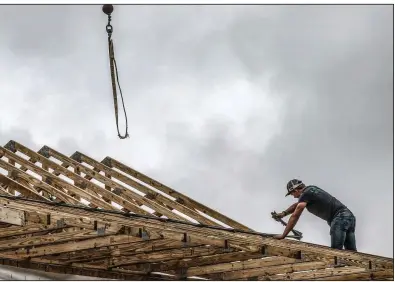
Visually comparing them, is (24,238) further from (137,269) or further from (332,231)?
(332,231)

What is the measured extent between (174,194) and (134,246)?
197 inches

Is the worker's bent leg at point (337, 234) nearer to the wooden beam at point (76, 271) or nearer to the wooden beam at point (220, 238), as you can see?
the wooden beam at point (220, 238)

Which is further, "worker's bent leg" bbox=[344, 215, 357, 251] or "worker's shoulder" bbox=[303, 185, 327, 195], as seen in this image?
"worker's bent leg" bbox=[344, 215, 357, 251]

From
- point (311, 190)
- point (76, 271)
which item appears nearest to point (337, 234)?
point (311, 190)

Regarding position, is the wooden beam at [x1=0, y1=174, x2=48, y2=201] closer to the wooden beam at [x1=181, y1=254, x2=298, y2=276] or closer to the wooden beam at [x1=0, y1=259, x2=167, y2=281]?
the wooden beam at [x1=0, y1=259, x2=167, y2=281]

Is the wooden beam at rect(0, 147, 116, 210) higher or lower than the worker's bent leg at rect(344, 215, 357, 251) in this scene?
higher

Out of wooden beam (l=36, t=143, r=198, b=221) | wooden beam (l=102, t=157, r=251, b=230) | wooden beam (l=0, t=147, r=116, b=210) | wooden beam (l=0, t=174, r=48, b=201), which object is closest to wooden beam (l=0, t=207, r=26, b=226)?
wooden beam (l=0, t=174, r=48, b=201)

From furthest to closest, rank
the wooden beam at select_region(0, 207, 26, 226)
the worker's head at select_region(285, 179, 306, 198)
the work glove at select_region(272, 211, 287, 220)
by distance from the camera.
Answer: the work glove at select_region(272, 211, 287, 220), the worker's head at select_region(285, 179, 306, 198), the wooden beam at select_region(0, 207, 26, 226)

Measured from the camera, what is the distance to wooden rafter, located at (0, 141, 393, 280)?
13.2m

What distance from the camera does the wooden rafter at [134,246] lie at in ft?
43.4

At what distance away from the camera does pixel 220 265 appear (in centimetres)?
1527

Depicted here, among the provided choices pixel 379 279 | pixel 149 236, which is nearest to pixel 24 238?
pixel 149 236

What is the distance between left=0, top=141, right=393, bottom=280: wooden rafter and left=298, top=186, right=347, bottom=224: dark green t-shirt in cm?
90

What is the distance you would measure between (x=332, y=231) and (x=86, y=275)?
4.15 m
